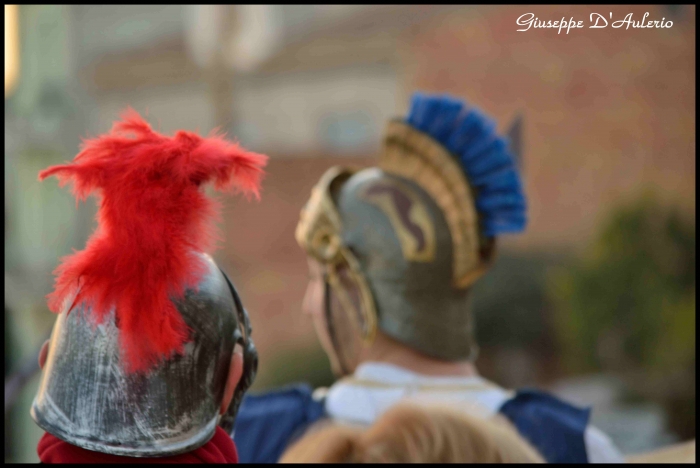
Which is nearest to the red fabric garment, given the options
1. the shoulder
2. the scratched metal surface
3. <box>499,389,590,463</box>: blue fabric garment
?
the scratched metal surface

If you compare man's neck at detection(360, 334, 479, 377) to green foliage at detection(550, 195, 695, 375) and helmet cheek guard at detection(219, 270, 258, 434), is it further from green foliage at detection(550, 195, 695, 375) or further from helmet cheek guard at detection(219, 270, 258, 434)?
green foliage at detection(550, 195, 695, 375)

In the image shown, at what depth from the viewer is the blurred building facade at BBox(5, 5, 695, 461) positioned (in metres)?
7.14

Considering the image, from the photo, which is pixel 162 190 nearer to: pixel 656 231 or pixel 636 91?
pixel 656 231

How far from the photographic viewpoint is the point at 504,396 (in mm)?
2447

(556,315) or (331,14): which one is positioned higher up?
(331,14)

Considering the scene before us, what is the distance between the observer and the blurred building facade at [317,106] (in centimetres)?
714

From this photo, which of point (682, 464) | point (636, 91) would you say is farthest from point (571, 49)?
point (682, 464)

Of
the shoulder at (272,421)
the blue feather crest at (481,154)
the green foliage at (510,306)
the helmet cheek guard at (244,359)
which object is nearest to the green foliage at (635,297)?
the green foliage at (510,306)

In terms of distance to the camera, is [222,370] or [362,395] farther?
[362,395]

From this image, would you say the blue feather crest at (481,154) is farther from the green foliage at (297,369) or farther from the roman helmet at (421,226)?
the green foliage at (297,369)

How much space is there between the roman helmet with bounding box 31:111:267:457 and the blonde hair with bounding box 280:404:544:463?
0.75 ft

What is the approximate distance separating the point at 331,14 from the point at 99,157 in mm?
11375

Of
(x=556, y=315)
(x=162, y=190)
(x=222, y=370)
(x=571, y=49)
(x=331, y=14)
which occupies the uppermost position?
(x=331, y=14)

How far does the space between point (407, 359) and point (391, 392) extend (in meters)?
0.15
